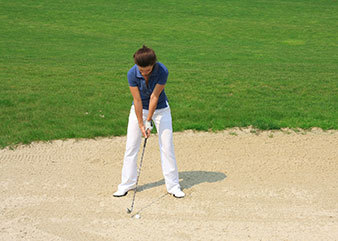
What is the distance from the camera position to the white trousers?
20.2 feet

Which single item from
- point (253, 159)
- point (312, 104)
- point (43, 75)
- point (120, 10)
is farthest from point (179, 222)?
point (120, 10)

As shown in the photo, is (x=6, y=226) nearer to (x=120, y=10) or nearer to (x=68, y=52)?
(x=68, y=52)

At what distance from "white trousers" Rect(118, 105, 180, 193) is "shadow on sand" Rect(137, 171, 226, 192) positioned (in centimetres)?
38

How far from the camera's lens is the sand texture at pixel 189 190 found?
18.1ft

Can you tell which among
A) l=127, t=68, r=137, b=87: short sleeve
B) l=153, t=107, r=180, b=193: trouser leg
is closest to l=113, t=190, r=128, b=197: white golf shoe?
l=153, t=107, r=180, b=193: trouser leg

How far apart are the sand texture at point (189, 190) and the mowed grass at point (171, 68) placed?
81 cm

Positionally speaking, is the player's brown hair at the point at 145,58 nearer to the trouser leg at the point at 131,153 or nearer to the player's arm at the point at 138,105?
the player's arm at the point at 138,105

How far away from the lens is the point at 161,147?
20.7ft

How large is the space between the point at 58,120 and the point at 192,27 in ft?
80.1

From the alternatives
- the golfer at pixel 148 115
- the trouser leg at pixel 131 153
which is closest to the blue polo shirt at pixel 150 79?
the golfer at pixel 148 115

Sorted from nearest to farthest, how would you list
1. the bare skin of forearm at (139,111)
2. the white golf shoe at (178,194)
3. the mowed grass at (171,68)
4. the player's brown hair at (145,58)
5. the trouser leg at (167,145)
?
the player's brown hair at (145,58) < the bare skin of forearm at (139,111) < the trouser leg at (167,145) < the white golf shoe at (178,194) < the mowed grass at (171,68)

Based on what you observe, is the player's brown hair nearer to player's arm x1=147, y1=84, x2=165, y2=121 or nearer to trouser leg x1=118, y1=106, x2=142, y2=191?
player's arm x1=147, y1=84, x2=165, y2=121

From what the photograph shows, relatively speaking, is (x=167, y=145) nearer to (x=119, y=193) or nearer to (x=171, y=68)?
(x=119, y=193)

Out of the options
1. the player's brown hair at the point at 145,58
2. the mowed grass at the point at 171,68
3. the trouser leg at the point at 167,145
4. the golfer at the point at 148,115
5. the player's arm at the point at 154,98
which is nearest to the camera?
the player's brown hair at the point at 145,58
